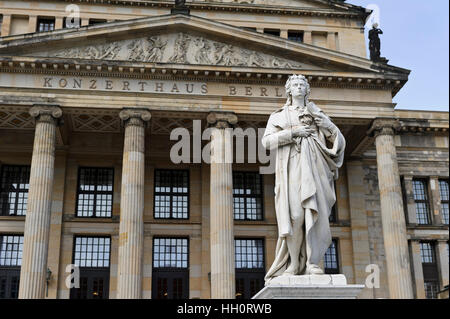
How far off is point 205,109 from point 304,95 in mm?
24534

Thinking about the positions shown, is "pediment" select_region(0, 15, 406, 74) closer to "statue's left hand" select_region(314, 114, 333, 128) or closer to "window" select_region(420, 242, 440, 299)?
"window" select_region(420, 242, 440, 299)

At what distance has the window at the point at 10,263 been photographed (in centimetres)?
3428

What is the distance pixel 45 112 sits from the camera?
3070 centimetres

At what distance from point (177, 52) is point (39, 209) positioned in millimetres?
11040

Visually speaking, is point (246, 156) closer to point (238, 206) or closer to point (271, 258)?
point (238, 206)

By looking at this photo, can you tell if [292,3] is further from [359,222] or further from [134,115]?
[134,115]

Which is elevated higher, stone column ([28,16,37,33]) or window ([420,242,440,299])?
stone column ([28,16,37,33])

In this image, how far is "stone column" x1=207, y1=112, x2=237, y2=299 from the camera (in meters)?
29.0

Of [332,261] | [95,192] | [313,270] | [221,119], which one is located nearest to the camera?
[313,270]

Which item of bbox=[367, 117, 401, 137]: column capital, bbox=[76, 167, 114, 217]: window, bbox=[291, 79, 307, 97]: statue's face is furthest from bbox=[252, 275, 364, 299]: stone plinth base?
bbox=[76, 167, 114, 217]: window

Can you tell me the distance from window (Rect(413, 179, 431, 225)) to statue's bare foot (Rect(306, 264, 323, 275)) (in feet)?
113

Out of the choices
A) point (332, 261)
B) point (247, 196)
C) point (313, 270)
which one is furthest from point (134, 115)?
point (313, 270)

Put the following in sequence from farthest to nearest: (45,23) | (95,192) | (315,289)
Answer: (45,23) → (95,192) → (315,289)
